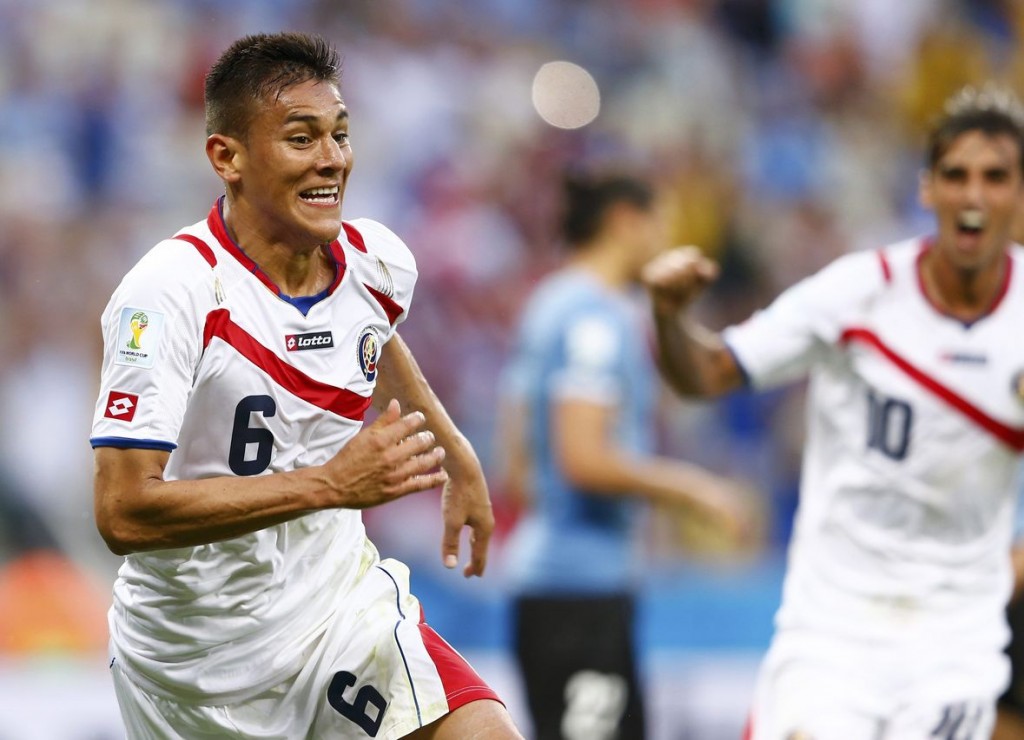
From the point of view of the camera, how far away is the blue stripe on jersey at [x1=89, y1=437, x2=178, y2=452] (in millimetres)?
3322

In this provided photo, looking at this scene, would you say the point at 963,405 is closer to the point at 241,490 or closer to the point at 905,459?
the point at 905,459

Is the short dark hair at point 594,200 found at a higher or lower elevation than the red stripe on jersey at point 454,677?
higher

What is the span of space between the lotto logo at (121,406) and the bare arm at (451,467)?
0.97m

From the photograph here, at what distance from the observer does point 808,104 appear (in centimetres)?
1270

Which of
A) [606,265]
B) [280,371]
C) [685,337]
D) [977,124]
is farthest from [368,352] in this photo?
[606,265]

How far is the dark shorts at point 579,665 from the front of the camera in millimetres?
6324

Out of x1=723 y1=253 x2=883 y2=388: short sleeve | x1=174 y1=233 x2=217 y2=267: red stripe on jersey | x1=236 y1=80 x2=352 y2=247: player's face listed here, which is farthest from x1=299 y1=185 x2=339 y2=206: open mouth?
x1=723 y1=253 x2=883 y2=388: short sleeve

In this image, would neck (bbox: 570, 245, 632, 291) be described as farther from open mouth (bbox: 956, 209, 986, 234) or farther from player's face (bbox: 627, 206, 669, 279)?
open mouth (bbox: 956, 209, 986, 234)

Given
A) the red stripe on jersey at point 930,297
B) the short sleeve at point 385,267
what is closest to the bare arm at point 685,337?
the red stripe on jersey at point 930,297

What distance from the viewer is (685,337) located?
5109 millimetres

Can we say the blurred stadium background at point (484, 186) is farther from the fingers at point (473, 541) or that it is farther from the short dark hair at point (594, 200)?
the fingers at point (473, 541)

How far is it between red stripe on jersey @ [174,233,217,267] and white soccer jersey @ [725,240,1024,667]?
2.15 meters

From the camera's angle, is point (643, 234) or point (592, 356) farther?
point (643, 234)

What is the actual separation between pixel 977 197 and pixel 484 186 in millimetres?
6206
